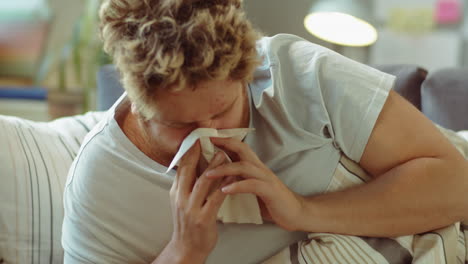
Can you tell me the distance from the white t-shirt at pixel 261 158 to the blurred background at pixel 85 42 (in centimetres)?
136

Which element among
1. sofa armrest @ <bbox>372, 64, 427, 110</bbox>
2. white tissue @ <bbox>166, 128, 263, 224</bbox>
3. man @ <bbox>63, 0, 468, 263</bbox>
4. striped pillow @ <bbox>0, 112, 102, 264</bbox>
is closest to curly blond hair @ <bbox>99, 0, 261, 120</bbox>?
man @ <bbox>63, 0, 468, 263</bbox>

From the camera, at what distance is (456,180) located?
1.03 meters

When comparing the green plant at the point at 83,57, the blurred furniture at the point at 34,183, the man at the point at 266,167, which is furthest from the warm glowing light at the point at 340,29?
the green plant at the point at 83,57

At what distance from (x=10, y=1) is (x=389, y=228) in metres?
3.05

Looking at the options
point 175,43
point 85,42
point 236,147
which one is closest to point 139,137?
point 236,147

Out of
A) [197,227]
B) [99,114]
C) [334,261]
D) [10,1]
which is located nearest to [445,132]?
[334,261]

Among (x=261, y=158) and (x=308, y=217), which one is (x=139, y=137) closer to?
(x=261, y=158)

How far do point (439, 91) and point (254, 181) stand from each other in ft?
2.70

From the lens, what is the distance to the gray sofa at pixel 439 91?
60.8 inches

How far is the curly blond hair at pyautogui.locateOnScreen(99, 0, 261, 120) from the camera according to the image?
2.60 feet

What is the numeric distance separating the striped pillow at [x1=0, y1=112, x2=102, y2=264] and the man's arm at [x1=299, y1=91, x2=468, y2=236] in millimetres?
628

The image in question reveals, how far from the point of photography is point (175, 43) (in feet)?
2.59

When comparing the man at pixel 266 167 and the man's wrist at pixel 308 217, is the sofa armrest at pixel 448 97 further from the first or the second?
the man's wrist at pixel 308 217

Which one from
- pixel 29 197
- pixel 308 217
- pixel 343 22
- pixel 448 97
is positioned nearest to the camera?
pixel 308 217
